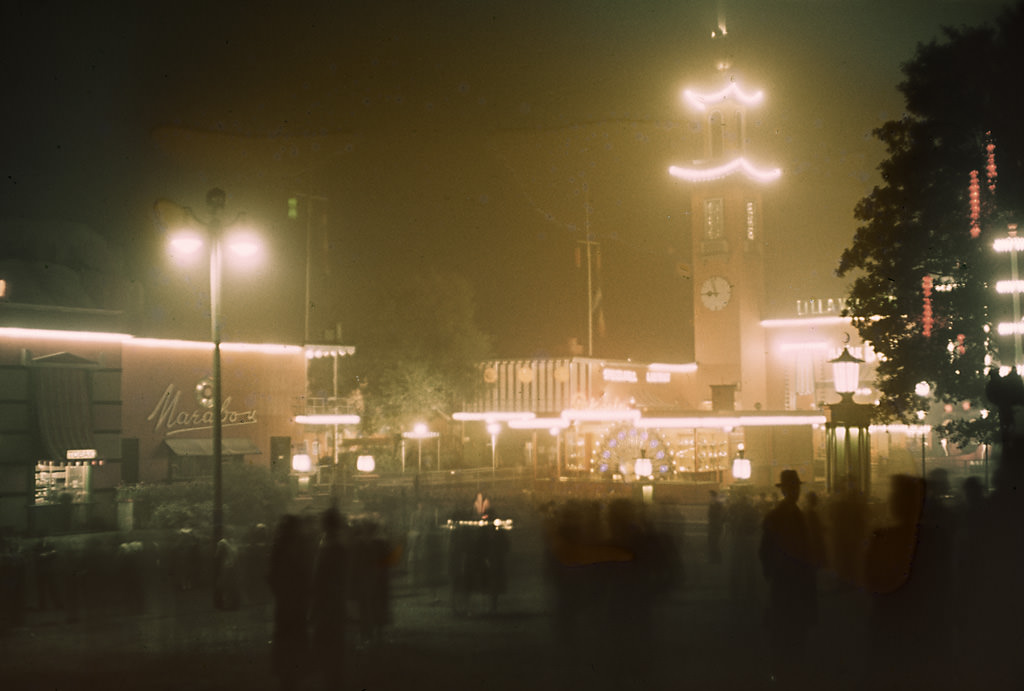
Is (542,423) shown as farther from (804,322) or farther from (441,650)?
(441,650)

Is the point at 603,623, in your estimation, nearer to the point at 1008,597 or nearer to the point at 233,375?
the point at 1008,597

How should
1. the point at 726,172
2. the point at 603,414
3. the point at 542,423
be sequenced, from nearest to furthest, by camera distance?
the point at 603,414 < the point at 542,423 < the point at 726,172

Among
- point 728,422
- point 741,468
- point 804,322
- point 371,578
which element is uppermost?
point 804,322

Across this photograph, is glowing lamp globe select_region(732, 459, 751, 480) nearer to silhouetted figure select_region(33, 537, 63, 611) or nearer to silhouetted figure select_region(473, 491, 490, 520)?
silhouetted figure select_region(473, 491, 490, 520)

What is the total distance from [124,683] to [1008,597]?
400 inches

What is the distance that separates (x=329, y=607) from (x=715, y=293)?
5177cm

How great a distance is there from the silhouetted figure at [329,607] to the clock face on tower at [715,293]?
51300 millimetres

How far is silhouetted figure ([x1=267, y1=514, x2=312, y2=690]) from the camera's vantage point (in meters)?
9.86

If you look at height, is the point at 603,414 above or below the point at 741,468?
above

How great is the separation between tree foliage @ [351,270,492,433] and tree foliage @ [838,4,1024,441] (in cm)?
3178

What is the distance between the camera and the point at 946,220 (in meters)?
23.2

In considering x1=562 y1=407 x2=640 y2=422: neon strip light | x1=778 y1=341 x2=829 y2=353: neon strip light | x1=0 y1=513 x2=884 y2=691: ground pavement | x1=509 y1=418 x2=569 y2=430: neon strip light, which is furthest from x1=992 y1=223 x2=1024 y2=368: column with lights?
x1=778 y1=341 x2=829 y2=353: neon strip light

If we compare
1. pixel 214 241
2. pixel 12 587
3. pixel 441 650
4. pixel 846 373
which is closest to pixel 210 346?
pixel 12 587

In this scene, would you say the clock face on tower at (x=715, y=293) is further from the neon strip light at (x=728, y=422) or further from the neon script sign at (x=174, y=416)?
the neon script sign at (x=174, y=416)
